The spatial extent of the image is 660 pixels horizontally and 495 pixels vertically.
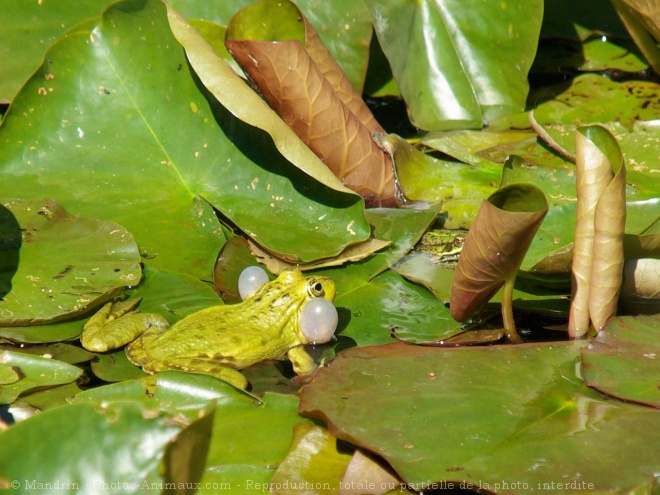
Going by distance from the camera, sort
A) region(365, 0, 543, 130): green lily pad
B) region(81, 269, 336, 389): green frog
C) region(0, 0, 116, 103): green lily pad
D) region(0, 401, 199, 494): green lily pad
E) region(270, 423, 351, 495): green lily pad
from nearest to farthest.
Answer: region(0, 401, 199, 494): green lily pad < region(270, 423, 351, 495): green lily pad < region(81, 269, 336, 389): green frog < region(0, 0, 116, 103): green lily pad < region(365, 0, 543, 130): green lily pad

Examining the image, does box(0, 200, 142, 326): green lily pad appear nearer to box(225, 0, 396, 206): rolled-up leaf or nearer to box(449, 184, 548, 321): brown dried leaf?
box(225, 0, 396, 206): rolled-up leaf

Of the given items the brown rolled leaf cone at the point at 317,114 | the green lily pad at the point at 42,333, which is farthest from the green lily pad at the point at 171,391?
the brown rolled leaf cone at the point at 317,114

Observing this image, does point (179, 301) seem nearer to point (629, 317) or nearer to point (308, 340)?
point (308, 340)

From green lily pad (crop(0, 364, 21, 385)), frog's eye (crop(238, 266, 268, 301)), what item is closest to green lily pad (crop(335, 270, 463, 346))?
frog's eye (crop(238, 266, 268, 301))

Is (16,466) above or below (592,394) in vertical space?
above

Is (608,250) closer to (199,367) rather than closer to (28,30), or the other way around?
(199,367)

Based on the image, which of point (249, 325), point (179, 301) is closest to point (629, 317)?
point (249, 325)

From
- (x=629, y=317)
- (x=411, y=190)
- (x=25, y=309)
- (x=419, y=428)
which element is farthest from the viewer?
(x=411, y=190)
